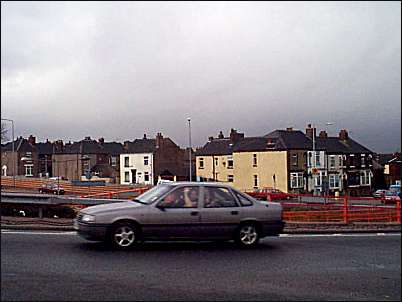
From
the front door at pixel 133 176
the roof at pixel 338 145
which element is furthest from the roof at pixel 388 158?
the front door at pixel 133 176

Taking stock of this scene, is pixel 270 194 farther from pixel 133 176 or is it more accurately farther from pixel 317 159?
pixel 133 176

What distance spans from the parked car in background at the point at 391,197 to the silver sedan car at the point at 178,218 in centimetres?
120

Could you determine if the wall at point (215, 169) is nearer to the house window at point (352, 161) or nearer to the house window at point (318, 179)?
the house window at point (318, 179)

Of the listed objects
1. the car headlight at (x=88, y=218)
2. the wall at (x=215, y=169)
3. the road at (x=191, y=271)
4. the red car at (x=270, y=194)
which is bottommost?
the road at (x=191, y=271)

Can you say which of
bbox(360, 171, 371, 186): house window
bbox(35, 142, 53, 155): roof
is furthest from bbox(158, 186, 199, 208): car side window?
bbox(35, 142, 53, 155): roof

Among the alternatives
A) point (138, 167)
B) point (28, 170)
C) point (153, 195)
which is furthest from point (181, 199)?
point (28, 170)

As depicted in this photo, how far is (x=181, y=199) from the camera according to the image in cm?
561

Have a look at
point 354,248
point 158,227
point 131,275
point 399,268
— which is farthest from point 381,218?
point 131,275

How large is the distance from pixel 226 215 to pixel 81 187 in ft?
9.46

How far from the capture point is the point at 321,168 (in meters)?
7.04

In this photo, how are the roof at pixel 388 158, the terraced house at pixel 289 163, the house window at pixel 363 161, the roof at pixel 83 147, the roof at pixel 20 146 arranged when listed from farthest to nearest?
the roof at pixel 83 147 → the terraced house at pixel 289 163 → the roof at pixel 20 146 → the house window at pixel 363 161 → the roof at pixel 388 158

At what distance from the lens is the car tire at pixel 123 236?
554cm

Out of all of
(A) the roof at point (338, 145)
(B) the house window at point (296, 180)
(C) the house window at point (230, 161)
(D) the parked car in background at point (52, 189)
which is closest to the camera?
(A) the roof at point (338, 145)

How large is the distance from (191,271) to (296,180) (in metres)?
2.89
